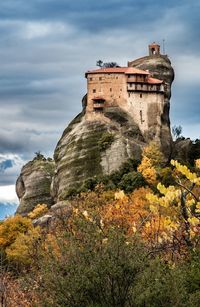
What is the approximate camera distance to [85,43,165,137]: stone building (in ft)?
308

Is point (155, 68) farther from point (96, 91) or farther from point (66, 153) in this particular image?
point (66, 153)

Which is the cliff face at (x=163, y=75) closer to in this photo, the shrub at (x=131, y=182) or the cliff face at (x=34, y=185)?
the shrub at (x=131, y=182)

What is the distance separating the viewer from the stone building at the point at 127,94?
308 ft

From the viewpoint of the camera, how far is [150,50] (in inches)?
4225

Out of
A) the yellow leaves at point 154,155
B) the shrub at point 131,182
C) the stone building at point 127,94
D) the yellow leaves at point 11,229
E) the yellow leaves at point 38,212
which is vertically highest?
the stone building at point 127,94

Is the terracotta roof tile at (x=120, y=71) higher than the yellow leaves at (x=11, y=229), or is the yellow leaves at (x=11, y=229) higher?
the terracotta roof tile at (x=120, y=71)

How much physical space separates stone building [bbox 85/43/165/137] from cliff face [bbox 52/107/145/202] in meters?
1.36

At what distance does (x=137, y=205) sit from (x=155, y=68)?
5028 centimetres

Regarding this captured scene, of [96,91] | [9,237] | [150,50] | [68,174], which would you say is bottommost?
[9,237]

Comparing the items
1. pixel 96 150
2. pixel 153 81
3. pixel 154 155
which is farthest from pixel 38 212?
pixel 153 81

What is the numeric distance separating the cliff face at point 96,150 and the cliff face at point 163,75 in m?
4.11

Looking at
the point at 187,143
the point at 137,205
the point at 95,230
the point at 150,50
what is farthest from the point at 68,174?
the point at 95,230

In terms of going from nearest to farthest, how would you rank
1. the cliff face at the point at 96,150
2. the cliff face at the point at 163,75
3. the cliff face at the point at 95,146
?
the cliff face at the point at 96,150 < the cliff face at the point at 95,146 < the cliff face at the point at 163,75

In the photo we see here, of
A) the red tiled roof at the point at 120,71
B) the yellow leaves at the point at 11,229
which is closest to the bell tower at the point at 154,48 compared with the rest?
the red tiled roof at the point at 120,71
